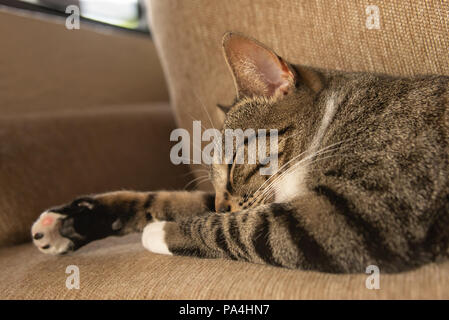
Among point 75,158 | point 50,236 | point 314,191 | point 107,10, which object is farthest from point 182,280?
point 107,10

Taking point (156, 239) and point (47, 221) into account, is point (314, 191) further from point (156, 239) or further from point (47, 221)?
point (47, 221)

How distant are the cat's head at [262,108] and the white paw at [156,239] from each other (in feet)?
0.50

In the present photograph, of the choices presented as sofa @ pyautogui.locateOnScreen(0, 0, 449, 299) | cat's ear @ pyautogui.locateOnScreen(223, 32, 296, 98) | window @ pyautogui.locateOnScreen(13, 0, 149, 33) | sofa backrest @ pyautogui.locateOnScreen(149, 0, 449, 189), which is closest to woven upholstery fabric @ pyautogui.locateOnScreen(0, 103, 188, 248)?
sofa @ pyautogui.locateOnScreen(0, 0, 449, 299)

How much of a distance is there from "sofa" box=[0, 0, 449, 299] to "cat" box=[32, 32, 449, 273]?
0.04m

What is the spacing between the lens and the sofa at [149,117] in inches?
29.8

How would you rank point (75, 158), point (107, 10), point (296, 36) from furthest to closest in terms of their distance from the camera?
1. point (107, 10)
2. point (75, 158)
3. point (296, 36)

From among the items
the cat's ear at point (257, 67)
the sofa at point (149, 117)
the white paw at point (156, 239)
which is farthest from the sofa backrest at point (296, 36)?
the white paw at point (156, 239)

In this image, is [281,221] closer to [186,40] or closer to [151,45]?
[186,40]

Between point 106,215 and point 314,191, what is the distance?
0.52 meters

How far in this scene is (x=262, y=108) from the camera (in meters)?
1.00

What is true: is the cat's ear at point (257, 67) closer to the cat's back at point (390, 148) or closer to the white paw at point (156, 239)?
the cat's back at point (390, 148)

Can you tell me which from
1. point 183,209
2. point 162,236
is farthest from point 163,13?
point 162,236

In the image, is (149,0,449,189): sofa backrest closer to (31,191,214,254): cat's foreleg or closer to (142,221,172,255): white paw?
(31,191,214,254): cat's foreleg
